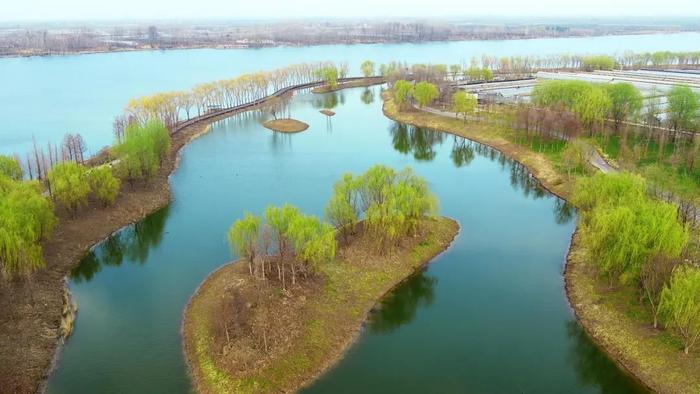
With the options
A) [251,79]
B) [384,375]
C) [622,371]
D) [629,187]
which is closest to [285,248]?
[384,375]

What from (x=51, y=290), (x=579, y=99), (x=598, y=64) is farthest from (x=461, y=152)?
(x=598, y=64)

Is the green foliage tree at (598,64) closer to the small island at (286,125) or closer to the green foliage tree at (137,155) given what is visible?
the small island at (286,125)

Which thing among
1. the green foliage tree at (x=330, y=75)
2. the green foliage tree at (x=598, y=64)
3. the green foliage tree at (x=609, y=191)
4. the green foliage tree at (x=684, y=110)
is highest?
the green foliage tree at (x=598, y=64)

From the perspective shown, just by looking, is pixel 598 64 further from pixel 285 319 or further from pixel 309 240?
pixel 285 319

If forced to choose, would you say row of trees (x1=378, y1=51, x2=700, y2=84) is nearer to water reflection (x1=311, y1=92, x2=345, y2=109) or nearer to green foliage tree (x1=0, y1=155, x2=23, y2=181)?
water reflection (x1=311, y1=92, x2=345, y2=109)

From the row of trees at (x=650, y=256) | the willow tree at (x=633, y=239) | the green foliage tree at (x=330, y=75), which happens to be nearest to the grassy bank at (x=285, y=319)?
the willow tree at (x=633, y=239)

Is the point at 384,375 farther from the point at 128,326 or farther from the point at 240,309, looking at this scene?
the point at 128,326
